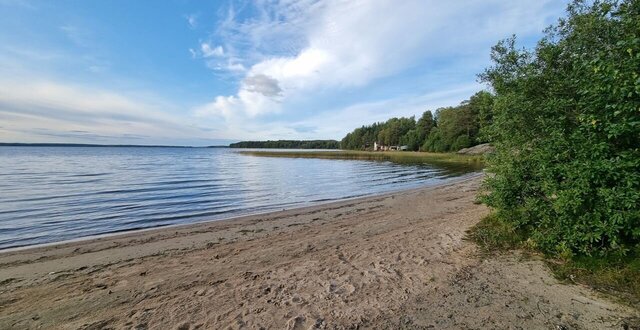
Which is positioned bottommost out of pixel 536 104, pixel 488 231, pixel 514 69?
pixel 488 231

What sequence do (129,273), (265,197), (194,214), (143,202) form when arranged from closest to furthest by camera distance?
(129,273) → (194,214) → (143,202) → (265,197)

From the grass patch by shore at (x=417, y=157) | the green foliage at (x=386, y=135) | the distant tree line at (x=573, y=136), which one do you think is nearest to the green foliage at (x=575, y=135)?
the distant tree line at (x=573, y=136)

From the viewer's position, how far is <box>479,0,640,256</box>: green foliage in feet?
15.7

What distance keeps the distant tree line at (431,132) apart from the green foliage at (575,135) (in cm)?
3484

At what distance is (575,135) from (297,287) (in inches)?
224

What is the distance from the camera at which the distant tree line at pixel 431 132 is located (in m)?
75.9

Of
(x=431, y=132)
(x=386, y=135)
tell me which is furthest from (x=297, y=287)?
(x=386, y=135)

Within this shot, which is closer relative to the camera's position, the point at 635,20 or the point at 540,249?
the point at 635,20

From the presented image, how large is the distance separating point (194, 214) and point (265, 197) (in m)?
5.94

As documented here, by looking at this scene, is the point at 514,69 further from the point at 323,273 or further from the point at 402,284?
the point at 323,273

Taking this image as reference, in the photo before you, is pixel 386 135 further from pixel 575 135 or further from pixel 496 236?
pixel 575 135

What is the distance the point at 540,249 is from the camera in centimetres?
653

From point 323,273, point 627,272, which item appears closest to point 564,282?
point 627,272

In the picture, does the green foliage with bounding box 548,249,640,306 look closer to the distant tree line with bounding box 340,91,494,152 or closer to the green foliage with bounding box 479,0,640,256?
the green foliage with bounding box 479,0,640,256
